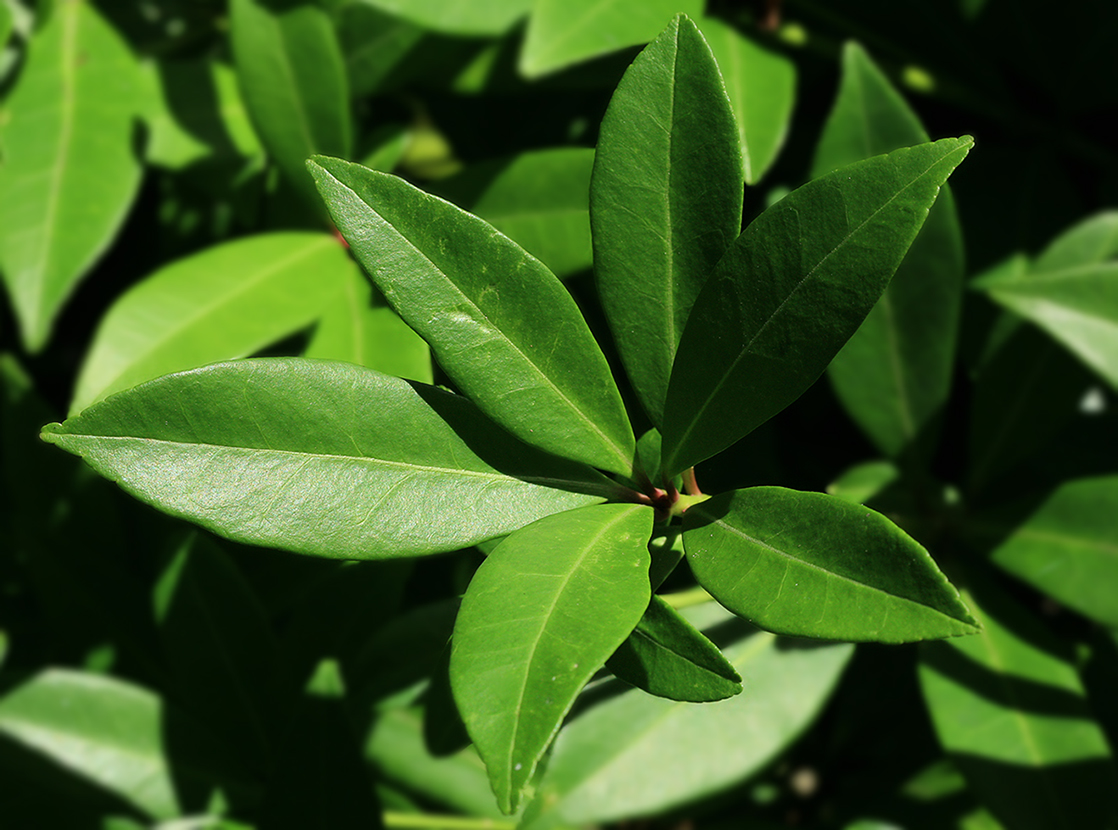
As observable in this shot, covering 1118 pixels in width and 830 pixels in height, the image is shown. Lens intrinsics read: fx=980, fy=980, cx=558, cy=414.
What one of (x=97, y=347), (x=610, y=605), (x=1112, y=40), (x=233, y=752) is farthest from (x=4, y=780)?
(x=1112, y=40)

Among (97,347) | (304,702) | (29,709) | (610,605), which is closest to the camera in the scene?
(610,605)

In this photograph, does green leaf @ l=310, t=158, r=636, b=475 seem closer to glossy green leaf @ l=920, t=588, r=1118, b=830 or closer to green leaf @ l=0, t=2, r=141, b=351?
glossy green leaf @ l=920, t=588, r=1118, b=830

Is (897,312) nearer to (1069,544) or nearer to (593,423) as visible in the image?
(1069,544)

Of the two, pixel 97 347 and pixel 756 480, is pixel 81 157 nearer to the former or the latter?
pixel 97 347

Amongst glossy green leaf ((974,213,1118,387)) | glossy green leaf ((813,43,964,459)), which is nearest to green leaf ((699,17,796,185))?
glossy green leaf ((813,43,964,459))

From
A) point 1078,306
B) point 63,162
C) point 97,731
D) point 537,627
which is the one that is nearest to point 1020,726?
point 1078,306

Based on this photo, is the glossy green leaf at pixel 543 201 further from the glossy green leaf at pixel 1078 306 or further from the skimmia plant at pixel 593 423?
the glossy green leaf at pixel 1078 306

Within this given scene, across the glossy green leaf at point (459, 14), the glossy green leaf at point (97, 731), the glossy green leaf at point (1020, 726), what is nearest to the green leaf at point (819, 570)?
the glossy green leaf at point (1020, 726)
